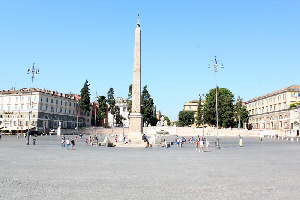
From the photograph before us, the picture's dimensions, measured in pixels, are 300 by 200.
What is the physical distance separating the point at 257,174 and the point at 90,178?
6.34 meters

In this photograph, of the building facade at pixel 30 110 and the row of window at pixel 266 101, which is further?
the row of window at pixel 266 101

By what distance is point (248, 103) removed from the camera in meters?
106

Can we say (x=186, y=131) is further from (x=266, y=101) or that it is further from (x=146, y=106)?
(x=266, y=101)

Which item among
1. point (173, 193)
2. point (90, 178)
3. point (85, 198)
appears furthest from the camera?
point (90, 178)

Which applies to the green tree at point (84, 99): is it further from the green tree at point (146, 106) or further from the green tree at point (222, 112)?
the green tree at point (222, 112)

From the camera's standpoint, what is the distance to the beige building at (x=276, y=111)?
2781 inches

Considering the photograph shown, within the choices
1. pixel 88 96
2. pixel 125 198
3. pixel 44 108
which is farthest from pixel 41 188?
pixel 88 96

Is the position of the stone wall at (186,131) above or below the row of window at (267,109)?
below

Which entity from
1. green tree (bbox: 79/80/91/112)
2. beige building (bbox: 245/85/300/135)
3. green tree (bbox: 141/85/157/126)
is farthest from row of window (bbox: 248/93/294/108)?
green tree (bbox: 79/80/91/112)

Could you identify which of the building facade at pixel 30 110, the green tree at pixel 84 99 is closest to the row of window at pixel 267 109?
the green tree at pixel 84 99

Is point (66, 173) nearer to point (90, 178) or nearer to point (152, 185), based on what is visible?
point (90, 178)

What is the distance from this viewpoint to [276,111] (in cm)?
7938

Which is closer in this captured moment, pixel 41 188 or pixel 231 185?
pixel 41 188

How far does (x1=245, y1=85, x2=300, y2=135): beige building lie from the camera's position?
70.6m
